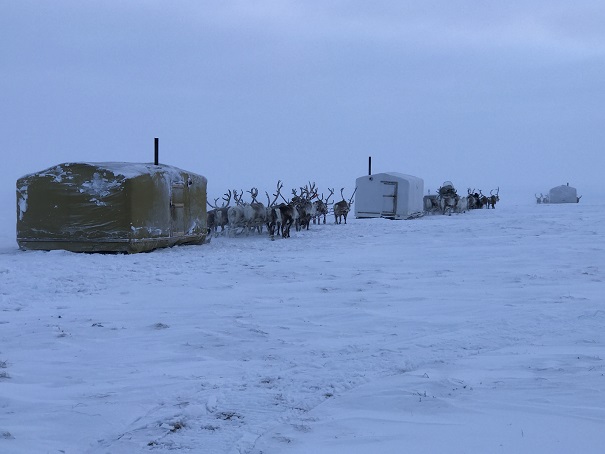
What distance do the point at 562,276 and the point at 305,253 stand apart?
201 inches

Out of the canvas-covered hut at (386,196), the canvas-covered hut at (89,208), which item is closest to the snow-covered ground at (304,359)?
the canvas-covered hut at (89,208)

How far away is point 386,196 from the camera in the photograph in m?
26.6

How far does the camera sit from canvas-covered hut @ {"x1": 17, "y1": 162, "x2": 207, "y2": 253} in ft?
40.3

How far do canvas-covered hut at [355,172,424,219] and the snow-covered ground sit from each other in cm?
1654

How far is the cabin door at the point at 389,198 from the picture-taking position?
26578 millimetres

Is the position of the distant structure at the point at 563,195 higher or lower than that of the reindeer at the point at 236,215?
higher

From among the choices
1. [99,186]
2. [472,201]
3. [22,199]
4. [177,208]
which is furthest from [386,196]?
[22,199]

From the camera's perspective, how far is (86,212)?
1236 cm

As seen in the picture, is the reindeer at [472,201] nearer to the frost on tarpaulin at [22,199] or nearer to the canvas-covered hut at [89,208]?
the canvas-covered hut at [89,208]

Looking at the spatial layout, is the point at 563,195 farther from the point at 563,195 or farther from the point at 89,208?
the point at 89,208

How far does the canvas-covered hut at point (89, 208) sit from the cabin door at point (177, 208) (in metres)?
0.68

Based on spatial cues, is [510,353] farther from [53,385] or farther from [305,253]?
[305,253]

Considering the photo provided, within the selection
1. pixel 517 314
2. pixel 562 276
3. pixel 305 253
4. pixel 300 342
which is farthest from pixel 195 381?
pixel 305 253

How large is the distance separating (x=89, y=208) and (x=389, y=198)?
1630 cm
